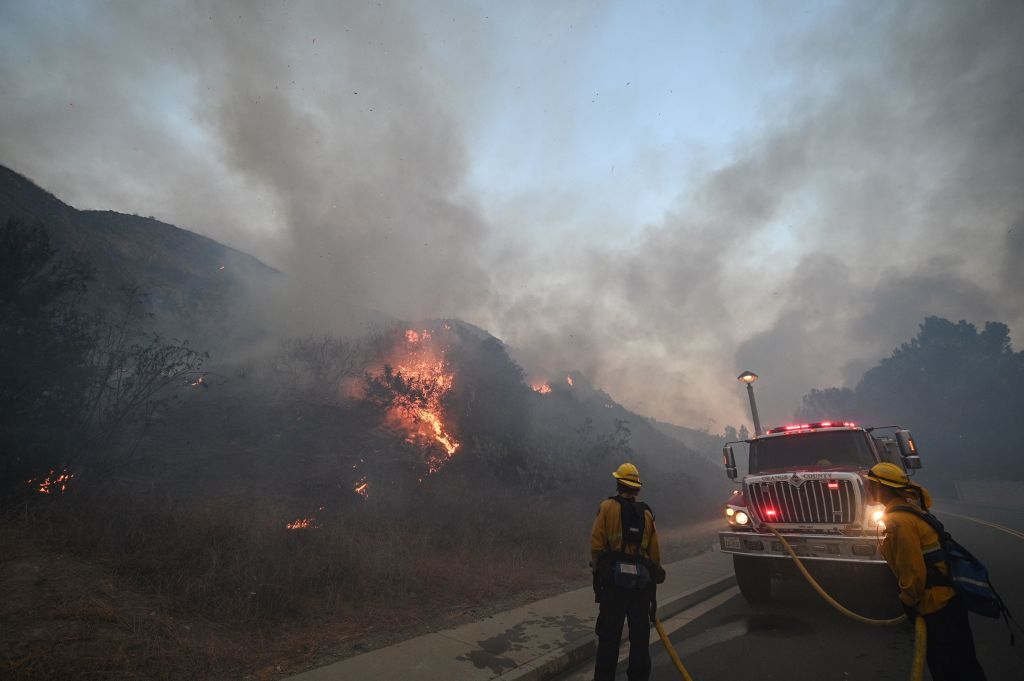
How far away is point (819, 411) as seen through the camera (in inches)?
2459

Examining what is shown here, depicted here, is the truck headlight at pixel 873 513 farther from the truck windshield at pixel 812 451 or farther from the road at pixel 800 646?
the truck windshield at pixel 812 451

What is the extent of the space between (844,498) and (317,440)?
15.7m

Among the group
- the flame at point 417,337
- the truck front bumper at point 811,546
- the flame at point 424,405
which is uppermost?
the flame at point 417,337

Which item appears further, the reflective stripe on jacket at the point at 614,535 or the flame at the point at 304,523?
the flame at the point at 304,523

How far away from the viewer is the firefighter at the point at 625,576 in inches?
164

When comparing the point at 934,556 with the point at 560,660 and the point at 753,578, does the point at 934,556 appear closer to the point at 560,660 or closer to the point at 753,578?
the point at 560,660

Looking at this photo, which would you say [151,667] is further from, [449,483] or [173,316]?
[173,316]

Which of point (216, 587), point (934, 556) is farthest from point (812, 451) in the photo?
point (216, 587)

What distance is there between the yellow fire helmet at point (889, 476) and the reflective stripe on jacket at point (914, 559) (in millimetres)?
163

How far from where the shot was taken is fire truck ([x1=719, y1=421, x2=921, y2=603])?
632 cm

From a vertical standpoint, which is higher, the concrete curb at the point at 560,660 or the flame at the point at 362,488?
the flame at the point at 362,488

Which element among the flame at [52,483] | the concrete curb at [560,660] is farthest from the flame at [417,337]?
the concrete curb at [560,660]

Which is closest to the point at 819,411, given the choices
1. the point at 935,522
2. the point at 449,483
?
the point at 449,483

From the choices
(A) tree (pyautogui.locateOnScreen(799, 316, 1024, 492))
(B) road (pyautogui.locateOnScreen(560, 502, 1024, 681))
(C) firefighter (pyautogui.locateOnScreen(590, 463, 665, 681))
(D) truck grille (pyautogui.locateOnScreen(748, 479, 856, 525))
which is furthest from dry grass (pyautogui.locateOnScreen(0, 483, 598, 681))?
(A) tree (pyautogui.locateOnScreen(799, 316, 1024, 492))
